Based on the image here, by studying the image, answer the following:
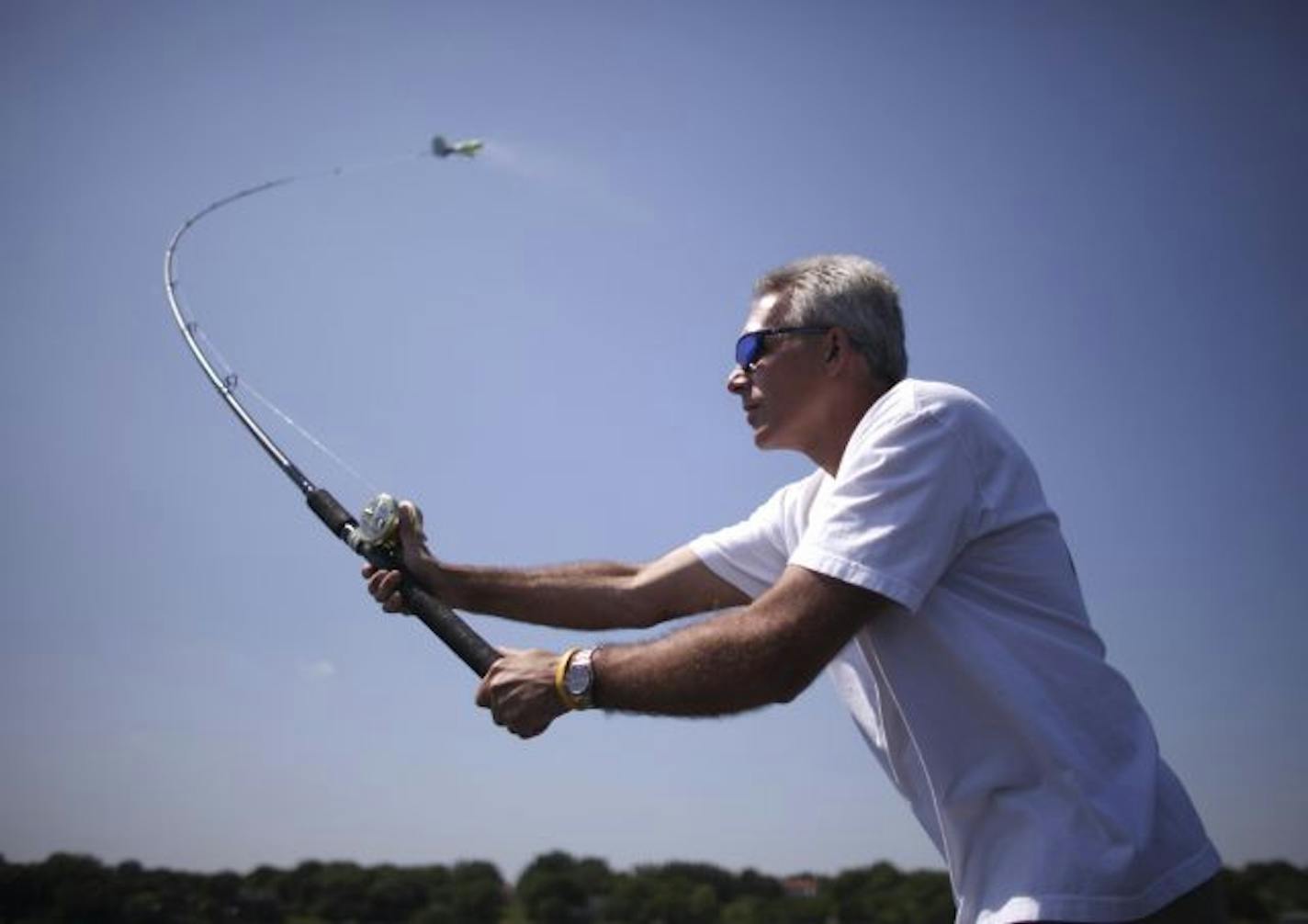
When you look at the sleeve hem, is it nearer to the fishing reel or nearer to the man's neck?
the man's neck

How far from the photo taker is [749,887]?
101 metres

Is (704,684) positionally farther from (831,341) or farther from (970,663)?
(831,341)

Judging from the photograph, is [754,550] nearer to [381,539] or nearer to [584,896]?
[381,539]

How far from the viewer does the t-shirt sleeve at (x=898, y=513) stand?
2523 millimetres

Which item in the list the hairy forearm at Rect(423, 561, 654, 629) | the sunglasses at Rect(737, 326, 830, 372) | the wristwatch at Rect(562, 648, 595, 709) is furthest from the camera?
the hairy forearm at Rect(423, 561, 654, 629)

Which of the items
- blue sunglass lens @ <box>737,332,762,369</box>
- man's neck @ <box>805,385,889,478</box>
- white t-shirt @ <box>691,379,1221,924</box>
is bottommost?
white t-shirt @ <box>691,379,1221,924</box>

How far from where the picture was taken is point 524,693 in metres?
2.87

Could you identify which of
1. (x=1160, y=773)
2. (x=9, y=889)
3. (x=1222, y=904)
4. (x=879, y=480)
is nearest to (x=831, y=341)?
(x=879, y=480)

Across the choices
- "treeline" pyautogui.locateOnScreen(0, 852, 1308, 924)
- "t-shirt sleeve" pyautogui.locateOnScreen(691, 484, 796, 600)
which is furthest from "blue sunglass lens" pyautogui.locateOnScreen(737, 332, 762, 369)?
"treeline" pyautogui.locateOnScreen(0, 852, 1308, 924)

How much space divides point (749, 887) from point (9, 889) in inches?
2767

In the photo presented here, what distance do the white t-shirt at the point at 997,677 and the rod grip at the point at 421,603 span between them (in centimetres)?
130

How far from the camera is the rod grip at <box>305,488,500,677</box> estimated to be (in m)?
3.37

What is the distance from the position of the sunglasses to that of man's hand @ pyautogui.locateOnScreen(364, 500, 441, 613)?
1.67 meters

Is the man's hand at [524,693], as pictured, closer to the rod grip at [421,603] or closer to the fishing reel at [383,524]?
the rod grip at [421,603]
